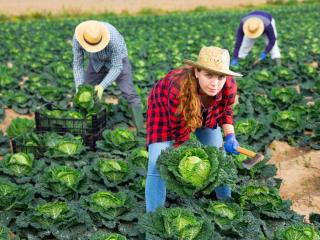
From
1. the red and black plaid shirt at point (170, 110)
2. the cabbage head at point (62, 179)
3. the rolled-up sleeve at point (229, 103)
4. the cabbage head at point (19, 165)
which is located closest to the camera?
the red and black plaid shirt at point (170, 110)

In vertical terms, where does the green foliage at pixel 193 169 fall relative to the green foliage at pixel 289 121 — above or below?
above

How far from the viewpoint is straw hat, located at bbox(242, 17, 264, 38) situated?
9.88 meters

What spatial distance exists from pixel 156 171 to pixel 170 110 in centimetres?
51

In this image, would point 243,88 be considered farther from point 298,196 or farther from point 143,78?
point 298,196

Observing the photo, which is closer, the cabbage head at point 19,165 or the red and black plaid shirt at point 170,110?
the red and black plaid shirt at point 170,110

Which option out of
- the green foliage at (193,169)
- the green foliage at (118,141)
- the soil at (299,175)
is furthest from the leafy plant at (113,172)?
the soil at (299,175)

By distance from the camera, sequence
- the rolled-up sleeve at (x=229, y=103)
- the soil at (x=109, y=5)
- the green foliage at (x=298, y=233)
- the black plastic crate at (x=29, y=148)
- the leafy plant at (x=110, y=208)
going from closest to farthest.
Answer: the green foliage at (x=298, y=233) < the rolled-up sleeve at (x=229, y=103) < the leafy plant at (x=110, y=208) < the black plastic crate at (x=29, y=148) < the soil at (x=109, y=5)

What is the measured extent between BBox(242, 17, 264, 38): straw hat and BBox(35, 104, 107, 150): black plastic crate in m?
Result: 5.28

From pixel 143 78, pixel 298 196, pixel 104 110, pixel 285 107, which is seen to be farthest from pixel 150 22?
pixel 298 196

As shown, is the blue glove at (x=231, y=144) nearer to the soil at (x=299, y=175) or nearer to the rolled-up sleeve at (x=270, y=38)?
the soil at (x=299, y=175)

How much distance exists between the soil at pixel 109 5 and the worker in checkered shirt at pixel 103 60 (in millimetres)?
23185

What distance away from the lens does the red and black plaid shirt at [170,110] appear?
3.32 metres

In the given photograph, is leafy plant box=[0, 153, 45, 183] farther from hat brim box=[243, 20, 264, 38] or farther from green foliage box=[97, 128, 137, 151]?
hat brim box=[243, 20, 264, 38]

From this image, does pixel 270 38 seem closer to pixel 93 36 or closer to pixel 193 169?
pixel 93 36
